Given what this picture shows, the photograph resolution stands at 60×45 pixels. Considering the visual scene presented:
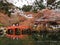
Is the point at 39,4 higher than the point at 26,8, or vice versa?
the point at 39,4

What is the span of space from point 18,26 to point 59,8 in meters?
3.61

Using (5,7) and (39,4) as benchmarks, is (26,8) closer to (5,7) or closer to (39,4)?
(39,4)

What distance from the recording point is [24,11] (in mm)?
22000

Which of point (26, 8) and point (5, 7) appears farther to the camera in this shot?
point (5, 7)

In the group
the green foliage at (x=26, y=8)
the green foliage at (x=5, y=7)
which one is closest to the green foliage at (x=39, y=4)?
the green foliage at (x=26, y=8)

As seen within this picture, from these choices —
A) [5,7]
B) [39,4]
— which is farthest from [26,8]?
[5,7]

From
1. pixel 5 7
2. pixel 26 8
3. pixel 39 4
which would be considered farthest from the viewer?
pixel 5 7

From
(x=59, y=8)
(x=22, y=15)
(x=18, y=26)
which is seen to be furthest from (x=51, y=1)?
(x=18, y=26)

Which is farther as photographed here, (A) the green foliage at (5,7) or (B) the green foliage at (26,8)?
(A) the green foliage at (5,7)

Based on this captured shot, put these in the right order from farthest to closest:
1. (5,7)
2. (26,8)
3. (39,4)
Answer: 1. (5,7)
2. (39,4)
3. (26,8)

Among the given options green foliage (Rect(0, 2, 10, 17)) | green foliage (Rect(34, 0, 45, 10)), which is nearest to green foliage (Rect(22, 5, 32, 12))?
green foliage (Rect(34, 0, 45, 10))

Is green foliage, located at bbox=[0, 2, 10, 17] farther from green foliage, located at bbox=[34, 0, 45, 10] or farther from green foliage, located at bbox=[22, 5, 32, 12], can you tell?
green foliage, located at bbox=[34, 0, 45, 10]

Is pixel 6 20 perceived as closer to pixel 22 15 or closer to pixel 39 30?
pixel 22 15

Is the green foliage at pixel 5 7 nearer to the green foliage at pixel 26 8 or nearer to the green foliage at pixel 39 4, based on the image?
the green foliage at pixel 26 8
